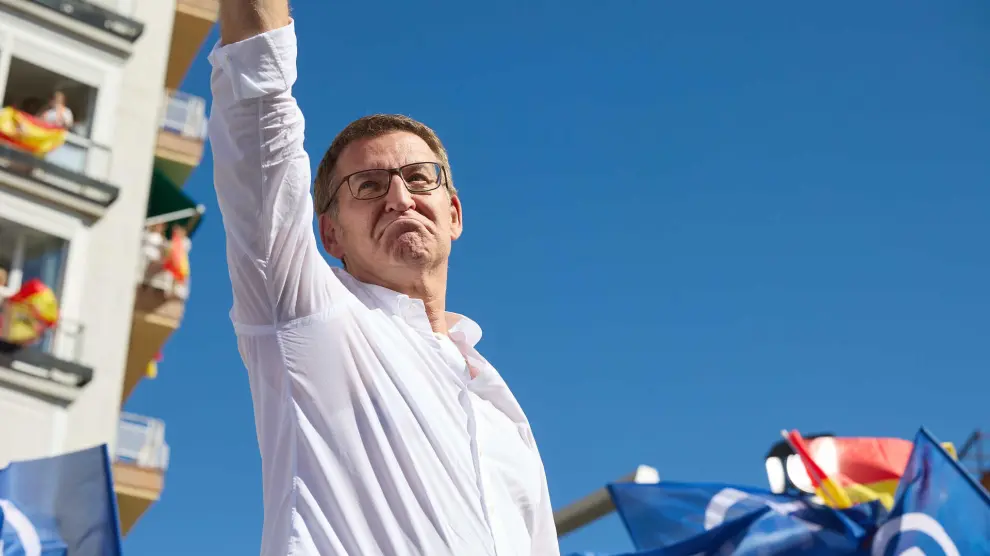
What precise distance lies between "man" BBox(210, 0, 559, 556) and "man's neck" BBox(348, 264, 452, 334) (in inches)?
7.4

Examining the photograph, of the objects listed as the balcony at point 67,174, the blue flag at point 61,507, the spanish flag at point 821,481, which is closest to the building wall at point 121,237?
the balcony at point 67,174

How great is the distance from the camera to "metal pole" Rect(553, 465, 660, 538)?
1293 cm

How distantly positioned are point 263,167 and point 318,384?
0.42 meters

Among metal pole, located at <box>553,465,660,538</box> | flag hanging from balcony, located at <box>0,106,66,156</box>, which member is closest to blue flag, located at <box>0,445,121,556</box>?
metal pole, located at <box>553,465,660,538</box>

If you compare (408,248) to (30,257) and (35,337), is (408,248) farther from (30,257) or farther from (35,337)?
(30,257)

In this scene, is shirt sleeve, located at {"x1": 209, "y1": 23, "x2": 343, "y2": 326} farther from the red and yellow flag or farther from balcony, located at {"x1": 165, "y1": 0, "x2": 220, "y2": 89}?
balcony, located at {"x1": 165, "y1": 0, "x2": 220, "y2": 89}

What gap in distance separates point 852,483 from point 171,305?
28.3ft

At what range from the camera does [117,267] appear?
1872cm

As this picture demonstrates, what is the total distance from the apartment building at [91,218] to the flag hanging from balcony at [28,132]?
26mm

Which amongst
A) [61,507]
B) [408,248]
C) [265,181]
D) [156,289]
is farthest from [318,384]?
[156,289]

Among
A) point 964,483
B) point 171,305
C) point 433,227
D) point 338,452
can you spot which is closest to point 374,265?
point 433,227

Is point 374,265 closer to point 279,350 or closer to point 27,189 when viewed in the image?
point 279,350

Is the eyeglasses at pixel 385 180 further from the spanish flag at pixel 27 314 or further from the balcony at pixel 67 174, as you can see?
the balcony at pixel 67 174

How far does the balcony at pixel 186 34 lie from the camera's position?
833 inches
